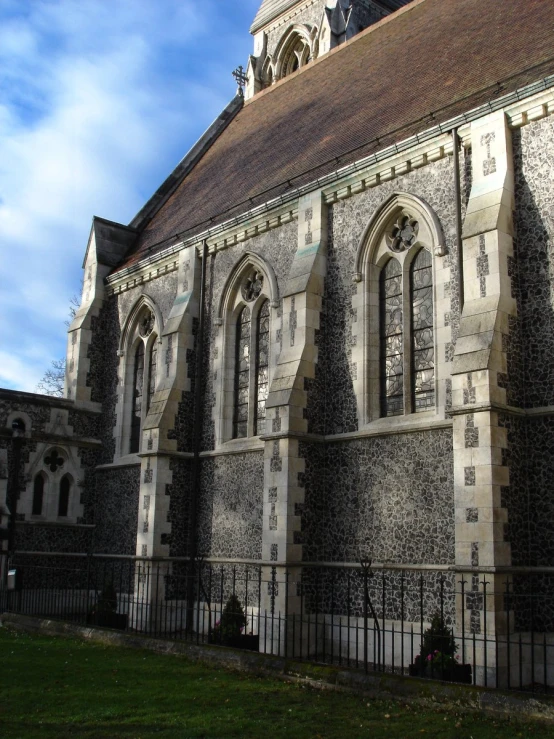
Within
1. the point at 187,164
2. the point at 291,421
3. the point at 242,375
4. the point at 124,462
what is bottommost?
the point at 124,462

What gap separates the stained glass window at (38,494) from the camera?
18.9m

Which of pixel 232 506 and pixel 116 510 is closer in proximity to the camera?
pixel 232 506

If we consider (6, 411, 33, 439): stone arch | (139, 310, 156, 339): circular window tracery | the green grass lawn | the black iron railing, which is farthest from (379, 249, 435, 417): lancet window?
(6, 411, 33, 439): stone arch

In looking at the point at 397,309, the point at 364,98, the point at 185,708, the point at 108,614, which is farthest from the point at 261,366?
the point at 185,708

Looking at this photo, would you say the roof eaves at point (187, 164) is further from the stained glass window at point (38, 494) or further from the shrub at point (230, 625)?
the shrub at point (230, 625)

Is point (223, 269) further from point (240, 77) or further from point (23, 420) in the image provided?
point (240, 77)

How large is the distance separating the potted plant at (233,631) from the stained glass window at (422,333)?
4.46 m

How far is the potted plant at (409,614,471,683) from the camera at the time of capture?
389 inches

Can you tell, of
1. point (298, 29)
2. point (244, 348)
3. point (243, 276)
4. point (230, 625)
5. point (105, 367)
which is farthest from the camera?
point (298, 29)

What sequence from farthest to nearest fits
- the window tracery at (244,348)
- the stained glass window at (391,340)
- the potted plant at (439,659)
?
the window tracery at (244,348) → the stained glass window at (391,340) → the potted plant at (439,659)

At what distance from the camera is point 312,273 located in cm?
1457

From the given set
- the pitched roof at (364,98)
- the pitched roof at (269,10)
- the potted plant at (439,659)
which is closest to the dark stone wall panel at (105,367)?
the pitched roof at (364,98)

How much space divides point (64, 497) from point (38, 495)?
684mm

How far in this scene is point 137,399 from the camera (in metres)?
19.8
